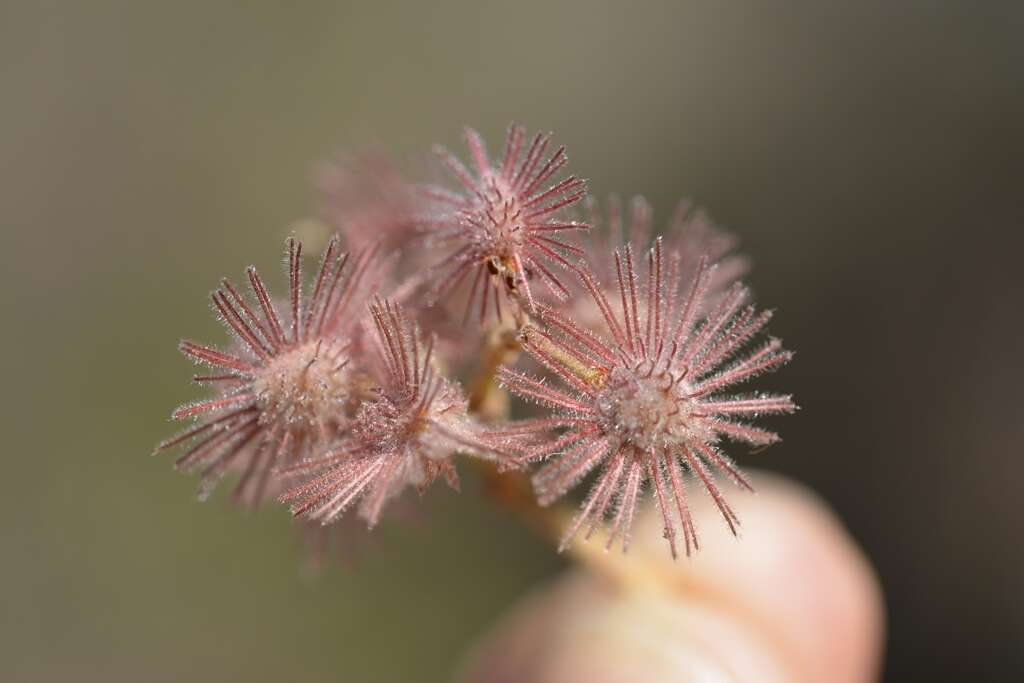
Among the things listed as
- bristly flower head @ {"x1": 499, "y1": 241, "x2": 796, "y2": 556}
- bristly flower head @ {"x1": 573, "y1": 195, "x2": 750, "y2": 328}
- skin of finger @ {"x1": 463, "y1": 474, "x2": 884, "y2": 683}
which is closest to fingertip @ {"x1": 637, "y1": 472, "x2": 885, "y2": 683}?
skin of finger @ {"x1": 463, "y1": 474, "x2": 884, "y2": 683}

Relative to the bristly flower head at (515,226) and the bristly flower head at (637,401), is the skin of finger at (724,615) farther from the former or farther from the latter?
the bristly flower head at (515,226)

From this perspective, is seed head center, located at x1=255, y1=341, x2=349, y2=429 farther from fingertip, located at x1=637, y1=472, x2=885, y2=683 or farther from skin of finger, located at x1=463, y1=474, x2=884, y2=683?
fingertip, located at x1=637, y1=472, x2=885, y2=683

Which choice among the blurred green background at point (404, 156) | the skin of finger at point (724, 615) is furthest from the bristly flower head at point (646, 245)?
the blurred green background at point (404, 156)

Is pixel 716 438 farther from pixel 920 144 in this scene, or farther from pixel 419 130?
pixel 419 130

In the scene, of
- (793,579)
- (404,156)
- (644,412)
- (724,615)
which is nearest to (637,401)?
(644,412)

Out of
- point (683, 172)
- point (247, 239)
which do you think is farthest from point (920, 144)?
point (247, 239)

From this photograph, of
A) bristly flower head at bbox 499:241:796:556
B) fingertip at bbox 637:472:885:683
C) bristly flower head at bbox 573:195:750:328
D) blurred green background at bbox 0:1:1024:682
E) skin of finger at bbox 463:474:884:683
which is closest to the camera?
bristly flower head at bbox 499:241:796:556

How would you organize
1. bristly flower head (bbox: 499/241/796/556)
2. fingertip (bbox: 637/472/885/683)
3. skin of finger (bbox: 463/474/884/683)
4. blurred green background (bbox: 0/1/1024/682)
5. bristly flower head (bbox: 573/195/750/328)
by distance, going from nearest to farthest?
bristly flower head (bbox: 499/241/796/556)
bristly flower head (bbox: 573/195/750/328)
skin of finger (bbox: 463/474/884/683)
fingertip (bbox: 637/472/885/683)
blurred green background (bbox: 0/1/1024/682)
